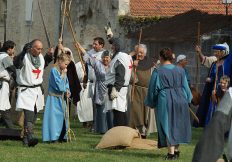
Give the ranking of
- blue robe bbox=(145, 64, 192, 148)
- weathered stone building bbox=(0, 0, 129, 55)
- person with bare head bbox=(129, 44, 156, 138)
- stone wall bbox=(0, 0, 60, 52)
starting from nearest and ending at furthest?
blue robe bbox=(145, 64, 192, 148)
person with bare head bbox=(129, 44, 156, 138)
weathered stone building bbox=(0, 0, 129, 55)
stone wall bbox=(0, 0, 60, 52)

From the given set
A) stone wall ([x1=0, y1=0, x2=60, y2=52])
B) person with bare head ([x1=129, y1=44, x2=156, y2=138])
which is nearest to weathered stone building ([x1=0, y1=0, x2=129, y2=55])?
stone wall ([x1=0, y1=0, x2=60, y2=52])

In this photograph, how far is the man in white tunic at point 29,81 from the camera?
40.9 feet

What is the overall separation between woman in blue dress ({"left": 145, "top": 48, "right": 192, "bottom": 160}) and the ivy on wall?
12.8 metres

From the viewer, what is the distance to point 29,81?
12.5 meters

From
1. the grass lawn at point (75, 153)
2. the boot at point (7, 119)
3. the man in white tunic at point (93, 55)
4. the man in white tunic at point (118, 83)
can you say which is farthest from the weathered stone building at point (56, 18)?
the grass lawn at point (75, 153)

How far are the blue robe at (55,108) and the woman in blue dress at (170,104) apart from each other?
2547mm

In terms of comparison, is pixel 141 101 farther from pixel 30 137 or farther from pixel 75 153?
pixel 75 153

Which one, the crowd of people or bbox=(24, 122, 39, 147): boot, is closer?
the crowd of people

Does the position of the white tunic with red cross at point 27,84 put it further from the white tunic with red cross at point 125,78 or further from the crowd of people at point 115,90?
the white tunic with red cross at point 125,78

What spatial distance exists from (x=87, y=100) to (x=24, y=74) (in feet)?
17.5

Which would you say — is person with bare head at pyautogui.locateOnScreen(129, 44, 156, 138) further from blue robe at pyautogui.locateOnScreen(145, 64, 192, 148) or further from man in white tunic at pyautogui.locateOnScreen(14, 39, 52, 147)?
blue robe at pyautogui.locateOnScreen(145, 64, 192, 148)

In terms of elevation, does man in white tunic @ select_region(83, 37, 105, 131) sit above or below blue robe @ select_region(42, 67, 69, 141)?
above

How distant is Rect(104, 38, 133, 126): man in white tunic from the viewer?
44.7ft

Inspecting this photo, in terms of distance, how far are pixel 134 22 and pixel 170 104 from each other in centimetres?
1360
